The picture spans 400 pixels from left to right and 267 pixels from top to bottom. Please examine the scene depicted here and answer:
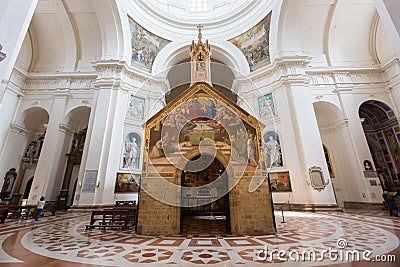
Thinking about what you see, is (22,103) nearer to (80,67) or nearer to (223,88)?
(80,67)

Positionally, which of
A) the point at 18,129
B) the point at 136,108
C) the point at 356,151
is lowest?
the point at 356,151

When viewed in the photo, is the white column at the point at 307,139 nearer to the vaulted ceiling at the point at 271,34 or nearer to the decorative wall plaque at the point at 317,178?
the decorative wall plaque at the point at 317,178

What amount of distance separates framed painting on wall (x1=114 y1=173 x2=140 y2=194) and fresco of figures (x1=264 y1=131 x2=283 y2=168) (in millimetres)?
8945

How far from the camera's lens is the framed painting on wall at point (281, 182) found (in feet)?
37.9

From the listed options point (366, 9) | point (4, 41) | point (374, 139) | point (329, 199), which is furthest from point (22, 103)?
point (374, 139)

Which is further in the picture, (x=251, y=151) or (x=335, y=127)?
(x=335, y=127)

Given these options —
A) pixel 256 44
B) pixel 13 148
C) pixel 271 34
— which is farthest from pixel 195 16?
pixel 13 148

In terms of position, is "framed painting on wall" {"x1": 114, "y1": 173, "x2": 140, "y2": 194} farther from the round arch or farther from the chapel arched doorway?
the chapel arched doorway

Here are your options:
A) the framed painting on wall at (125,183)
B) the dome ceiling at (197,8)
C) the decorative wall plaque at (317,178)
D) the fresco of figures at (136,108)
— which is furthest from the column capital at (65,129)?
the decorative wall plaque at (317,178)

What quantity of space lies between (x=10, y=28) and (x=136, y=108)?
9215 millimetres

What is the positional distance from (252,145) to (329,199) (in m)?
7.89

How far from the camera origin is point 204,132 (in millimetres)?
6285

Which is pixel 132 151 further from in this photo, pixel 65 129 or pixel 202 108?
pixel 202 108

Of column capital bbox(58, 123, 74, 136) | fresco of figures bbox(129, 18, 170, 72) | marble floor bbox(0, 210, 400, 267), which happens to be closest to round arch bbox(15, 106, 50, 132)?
column capital bbox(58, 123, 74, 136)
